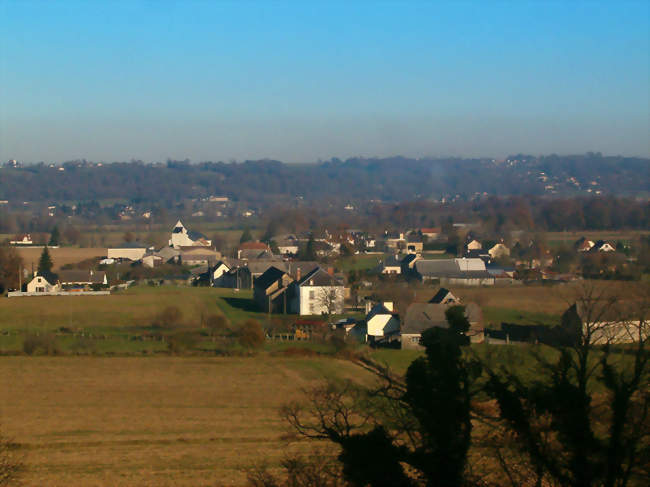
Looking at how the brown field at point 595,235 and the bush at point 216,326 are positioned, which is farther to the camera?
the brown field at point 595,235

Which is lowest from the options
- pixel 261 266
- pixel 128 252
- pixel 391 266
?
pixel 128 252

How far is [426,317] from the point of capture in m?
17.5

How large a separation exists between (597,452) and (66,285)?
24.8 meters

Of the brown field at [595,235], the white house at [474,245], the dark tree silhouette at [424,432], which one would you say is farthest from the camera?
the brown field at [595,235]

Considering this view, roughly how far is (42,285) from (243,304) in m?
6.95

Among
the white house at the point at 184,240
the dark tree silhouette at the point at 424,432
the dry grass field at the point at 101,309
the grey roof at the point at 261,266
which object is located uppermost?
the dark tree silhouette at the point at 424,432

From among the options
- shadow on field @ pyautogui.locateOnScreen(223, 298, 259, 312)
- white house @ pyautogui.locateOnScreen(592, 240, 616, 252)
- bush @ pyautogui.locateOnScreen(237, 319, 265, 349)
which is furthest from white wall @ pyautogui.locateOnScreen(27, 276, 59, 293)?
white house @ pyautogui.locateOnScreen(592, 240, 616, 252)

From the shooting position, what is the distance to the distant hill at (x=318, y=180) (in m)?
115

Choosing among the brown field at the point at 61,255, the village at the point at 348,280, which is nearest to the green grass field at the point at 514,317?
the village at the point at 348,280

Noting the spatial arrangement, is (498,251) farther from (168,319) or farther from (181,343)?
(181,343)

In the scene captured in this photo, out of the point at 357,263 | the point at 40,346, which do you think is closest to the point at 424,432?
the point at 40,346

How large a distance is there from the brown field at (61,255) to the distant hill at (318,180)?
6395 cm

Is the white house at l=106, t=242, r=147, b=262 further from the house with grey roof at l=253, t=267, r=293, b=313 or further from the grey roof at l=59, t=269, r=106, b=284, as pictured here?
the house with grey roof at l=253, t=267, r=293, b=313

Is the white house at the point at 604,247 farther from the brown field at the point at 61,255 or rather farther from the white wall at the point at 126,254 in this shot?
the brown field at the point at 61,255
